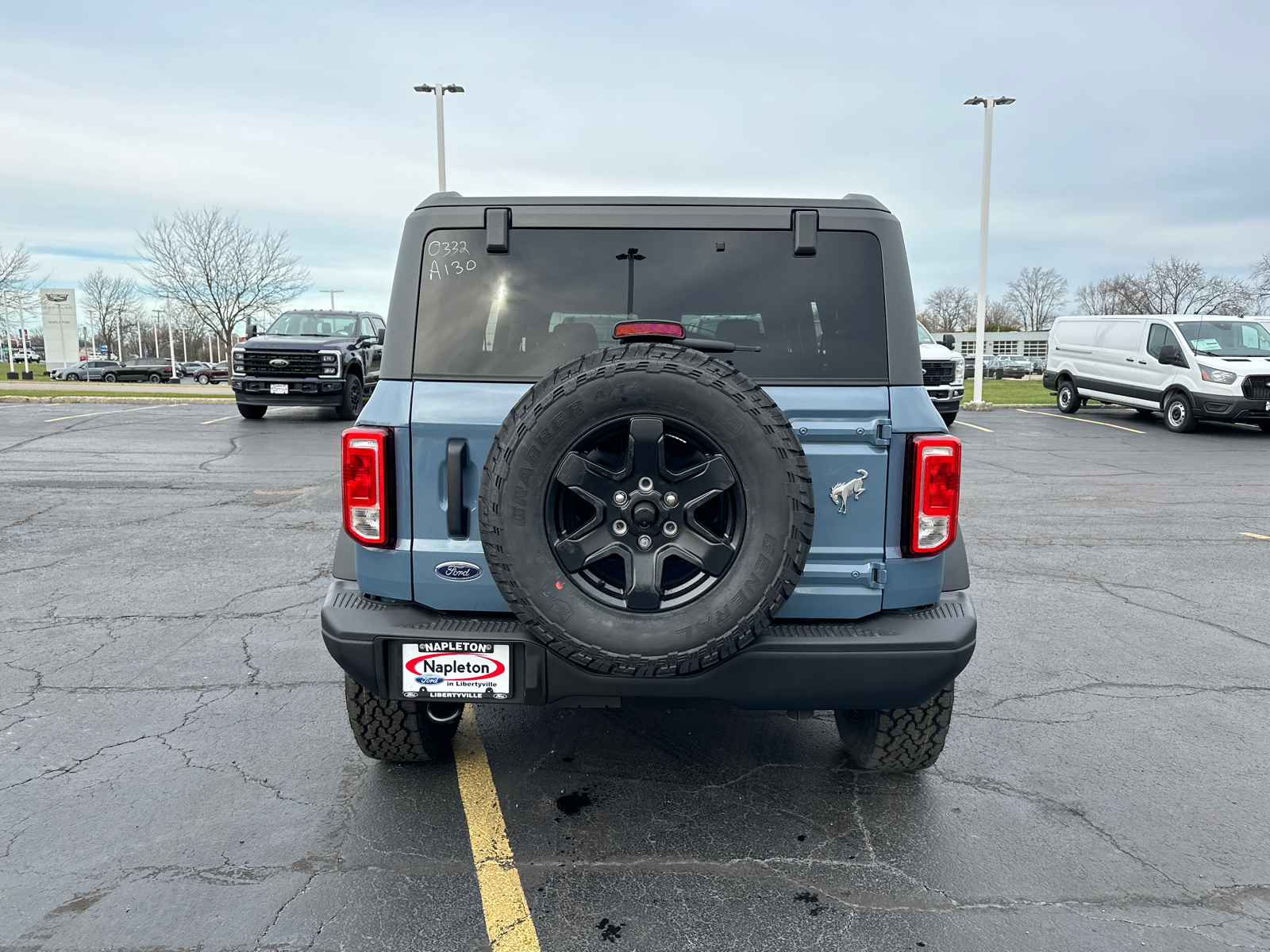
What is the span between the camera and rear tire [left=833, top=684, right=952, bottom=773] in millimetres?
3215

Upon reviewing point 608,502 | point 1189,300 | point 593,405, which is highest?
point 1189,300

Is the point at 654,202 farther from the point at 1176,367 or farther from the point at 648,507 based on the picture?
the point at 1176,367

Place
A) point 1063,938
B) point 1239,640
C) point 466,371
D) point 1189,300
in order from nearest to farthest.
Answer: point 1063,938 < point 466,371 < point 1239,640 < point 1189,300

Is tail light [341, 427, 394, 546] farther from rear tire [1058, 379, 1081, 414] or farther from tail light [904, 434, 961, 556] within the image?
rear tire [1058, 379, 1081, 414]

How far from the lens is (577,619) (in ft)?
8.20

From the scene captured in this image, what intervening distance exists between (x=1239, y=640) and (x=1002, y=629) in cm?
130

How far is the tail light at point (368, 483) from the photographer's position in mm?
2816

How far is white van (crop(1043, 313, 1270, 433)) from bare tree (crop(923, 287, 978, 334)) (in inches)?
3571

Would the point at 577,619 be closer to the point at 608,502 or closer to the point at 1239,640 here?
the point at 608,502

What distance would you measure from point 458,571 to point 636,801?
1103 millimetres

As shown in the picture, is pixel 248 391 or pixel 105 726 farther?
pixel 248 391

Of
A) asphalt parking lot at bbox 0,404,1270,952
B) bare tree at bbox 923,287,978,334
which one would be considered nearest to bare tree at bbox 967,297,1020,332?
bare tree at bbox 923,287,978,334

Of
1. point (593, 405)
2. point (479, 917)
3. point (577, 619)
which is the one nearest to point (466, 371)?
point (593, 405)

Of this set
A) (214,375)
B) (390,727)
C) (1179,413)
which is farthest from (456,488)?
(214,375)
